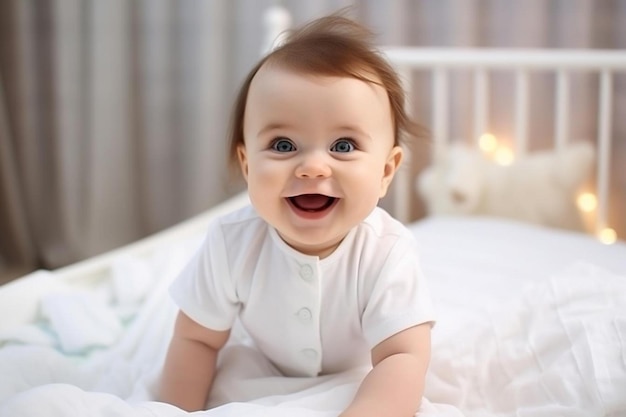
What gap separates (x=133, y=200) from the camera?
2.76 metres

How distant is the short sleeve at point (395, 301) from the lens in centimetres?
88

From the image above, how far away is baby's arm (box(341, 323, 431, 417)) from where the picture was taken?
2.68ft

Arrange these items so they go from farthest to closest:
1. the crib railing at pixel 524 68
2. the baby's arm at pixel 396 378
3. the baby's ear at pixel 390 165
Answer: the crib railing at pixel 524 68
the baby's ear at pixel 390 165
the baby's arm at pixel 396 378

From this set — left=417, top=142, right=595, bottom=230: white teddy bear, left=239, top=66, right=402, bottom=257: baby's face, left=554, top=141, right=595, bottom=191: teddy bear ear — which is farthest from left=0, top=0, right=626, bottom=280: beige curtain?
left=239, top=66, right=402, bottom=257: baby's face

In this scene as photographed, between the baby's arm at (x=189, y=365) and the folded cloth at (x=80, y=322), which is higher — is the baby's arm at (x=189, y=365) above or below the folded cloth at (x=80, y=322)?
above

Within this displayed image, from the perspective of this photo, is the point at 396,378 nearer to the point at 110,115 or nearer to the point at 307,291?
the point at 307,291

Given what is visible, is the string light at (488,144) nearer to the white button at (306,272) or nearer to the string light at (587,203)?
the string light at (587,203)

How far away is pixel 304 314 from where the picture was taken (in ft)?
3.01

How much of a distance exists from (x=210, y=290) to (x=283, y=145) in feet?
0.68

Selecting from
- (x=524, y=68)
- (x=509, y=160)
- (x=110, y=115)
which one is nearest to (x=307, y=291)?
(x=524, y=68)

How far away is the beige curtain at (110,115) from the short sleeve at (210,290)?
158 cm

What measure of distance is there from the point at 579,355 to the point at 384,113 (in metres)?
0.33

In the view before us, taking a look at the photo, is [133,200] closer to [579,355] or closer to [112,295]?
[112,295]

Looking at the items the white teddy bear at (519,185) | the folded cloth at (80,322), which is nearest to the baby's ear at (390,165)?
A: the folded cloth at (80,322)
